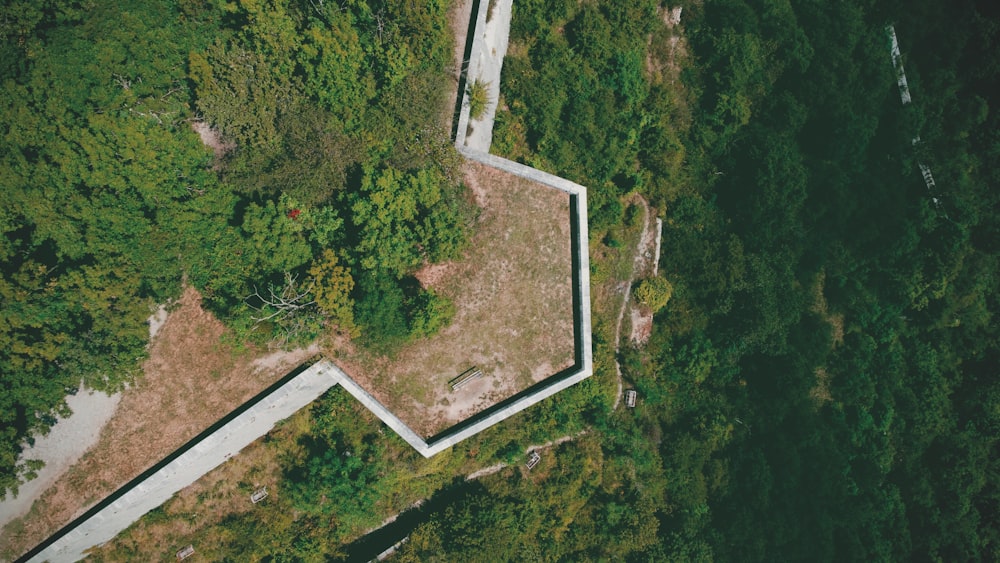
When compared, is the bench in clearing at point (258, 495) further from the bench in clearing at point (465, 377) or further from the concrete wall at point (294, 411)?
the bench in clearing at point (465, 377)

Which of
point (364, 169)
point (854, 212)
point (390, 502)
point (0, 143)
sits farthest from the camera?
point (854, 212)

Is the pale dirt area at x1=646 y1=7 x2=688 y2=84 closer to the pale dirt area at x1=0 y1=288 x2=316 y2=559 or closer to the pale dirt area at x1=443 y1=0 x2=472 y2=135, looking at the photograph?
the pale dirt area at x1=443 y1=0 x2=472 y2=135

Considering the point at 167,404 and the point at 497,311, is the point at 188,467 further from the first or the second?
the point at 497,311

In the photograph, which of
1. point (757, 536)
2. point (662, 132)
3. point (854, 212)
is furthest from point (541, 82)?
point (757, 536)

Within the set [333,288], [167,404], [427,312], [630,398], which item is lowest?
[630,398]

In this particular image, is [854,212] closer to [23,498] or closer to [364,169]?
[364,169]

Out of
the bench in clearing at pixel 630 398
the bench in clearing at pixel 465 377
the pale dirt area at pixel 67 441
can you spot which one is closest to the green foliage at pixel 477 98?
the bench in clearing at pixel 465 377

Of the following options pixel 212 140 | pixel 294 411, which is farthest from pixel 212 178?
pixel 294 411

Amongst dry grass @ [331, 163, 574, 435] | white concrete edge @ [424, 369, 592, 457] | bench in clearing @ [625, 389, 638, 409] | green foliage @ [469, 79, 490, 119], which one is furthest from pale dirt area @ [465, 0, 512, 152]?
bench in clearing @ [625, 389, 638, 409]
